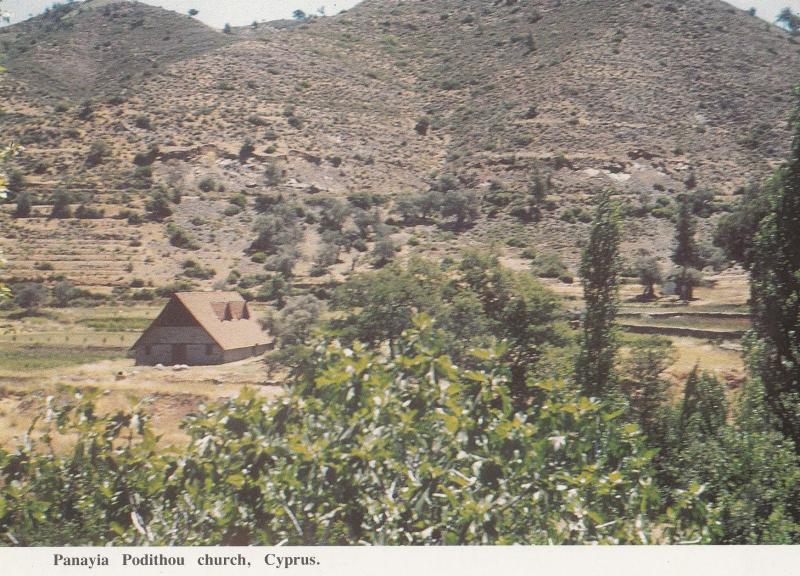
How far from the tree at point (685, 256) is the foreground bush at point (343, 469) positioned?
1123cm

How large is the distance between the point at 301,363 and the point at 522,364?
15.1 ft

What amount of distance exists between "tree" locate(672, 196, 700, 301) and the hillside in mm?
343

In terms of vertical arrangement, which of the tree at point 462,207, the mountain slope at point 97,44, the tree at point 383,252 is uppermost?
the mountain slope at point 97,44

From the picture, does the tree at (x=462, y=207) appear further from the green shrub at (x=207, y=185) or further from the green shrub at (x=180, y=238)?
the green shrub at (x=180, y=238)

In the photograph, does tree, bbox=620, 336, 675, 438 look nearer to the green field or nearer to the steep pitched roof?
the steep pitched roof

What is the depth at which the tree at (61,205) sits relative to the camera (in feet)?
45.9

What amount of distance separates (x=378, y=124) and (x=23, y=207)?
41.2 feet

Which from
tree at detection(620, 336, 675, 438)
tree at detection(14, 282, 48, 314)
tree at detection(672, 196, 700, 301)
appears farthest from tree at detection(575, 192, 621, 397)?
tree at detection(14, 282, 48, 314)

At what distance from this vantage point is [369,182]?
60.0 ft

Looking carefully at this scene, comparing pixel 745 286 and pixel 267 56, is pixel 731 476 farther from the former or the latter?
pixel 267 56

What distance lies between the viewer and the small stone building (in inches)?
363

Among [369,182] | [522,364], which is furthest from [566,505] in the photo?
[369,182]

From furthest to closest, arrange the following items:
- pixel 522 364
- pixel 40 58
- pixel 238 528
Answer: pixel 40 58, pixel 522 364, pixel 238 528

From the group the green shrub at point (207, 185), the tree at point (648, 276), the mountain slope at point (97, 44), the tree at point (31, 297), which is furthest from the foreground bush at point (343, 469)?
the mountain slope at point (97, 44)
